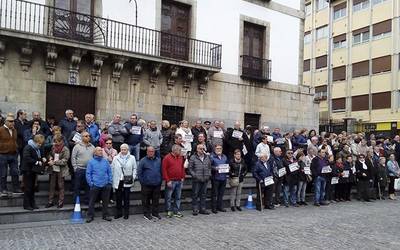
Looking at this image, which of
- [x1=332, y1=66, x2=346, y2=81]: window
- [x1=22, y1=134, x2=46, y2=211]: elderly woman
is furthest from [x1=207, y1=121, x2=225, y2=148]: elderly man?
[x1=332, y1=66, x2=346, y2=81]: window

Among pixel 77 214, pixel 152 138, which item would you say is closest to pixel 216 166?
pixel 152 138

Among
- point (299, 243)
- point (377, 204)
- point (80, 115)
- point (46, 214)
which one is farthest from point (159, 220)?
point (377, 204)

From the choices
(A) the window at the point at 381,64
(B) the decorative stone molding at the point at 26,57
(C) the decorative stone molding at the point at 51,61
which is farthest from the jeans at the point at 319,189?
(A) the window at the point at 381,64

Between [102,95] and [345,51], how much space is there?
30.3 metres

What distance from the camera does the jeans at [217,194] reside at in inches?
475

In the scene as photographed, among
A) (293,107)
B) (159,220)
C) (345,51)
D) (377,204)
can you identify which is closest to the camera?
(159,220)

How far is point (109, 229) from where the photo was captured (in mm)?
9430

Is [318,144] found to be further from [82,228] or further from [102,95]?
[82,228]

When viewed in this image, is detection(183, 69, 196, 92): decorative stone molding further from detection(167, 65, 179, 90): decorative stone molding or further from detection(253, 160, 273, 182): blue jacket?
detection(253, 160, 273, 182): blue jacket

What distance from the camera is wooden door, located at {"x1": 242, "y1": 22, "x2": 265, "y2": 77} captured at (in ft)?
64.5

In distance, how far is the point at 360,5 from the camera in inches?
1554

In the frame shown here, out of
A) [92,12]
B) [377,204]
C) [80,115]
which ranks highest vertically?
Result: [92,12]

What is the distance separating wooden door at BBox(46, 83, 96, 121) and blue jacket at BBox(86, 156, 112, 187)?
526cm

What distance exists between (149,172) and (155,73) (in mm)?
6532
